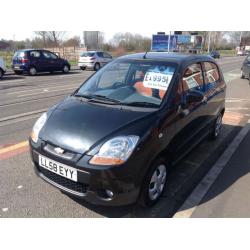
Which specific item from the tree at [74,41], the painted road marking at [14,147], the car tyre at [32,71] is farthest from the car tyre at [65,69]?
the tree at [74,41]

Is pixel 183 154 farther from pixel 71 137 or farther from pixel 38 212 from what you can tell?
pixel 38 212

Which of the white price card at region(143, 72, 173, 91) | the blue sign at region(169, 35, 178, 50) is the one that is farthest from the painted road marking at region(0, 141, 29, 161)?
the blue sign at region(169, 35, 178, 50)

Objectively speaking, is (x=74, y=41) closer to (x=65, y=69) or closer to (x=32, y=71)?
(x=65, y=69)

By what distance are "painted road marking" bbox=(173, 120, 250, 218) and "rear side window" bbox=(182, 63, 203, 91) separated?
1298mm

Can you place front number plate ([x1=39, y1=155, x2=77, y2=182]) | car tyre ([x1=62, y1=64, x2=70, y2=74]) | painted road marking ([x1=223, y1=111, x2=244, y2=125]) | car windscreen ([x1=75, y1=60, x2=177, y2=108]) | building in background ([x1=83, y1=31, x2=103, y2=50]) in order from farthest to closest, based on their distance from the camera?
building in background ([x1=83, y1=31, x2=103, y2=50]), car tyre ([x1=62, y1=64, x2=70, y2=74]), painted road marking ([x1=223, y1=111, x2=244, y2=125]), car windscreen ([x1=75, y1=60, x2=177, y2=108]), front number plate ([x1=39, y1=155, x2=77, y2=182])

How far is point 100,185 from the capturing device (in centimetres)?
262

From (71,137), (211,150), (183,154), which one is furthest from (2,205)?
(211,150)

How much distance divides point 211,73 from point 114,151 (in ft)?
10.1

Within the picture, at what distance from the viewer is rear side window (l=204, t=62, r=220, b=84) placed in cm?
459

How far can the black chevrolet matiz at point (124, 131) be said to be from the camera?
2643 millimetres

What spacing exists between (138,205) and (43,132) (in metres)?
1.40

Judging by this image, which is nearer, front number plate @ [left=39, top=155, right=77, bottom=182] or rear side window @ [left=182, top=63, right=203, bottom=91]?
front number plate @ [left=39, top=155, right=77, bottom=182]

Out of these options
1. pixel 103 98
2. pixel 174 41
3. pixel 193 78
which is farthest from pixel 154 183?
pixel 174 41

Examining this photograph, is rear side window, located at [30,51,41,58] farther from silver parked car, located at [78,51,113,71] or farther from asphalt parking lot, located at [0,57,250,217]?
asphalt parking lot, located at [0,57,250,217]
